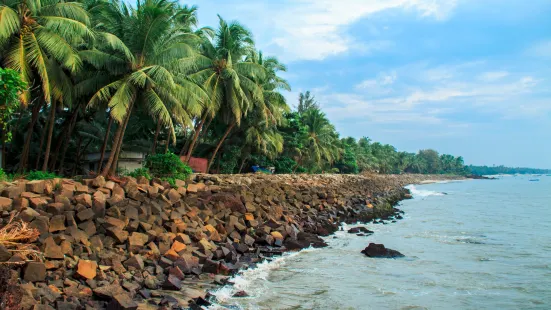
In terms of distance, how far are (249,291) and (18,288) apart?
3.87 metres

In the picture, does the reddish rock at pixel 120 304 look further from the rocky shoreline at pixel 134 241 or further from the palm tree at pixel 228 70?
the palm tree at pixel 228 70

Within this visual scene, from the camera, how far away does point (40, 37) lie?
40.4ft

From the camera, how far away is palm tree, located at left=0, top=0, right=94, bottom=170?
11773mm

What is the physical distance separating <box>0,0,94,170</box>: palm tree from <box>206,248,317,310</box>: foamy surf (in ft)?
25.5

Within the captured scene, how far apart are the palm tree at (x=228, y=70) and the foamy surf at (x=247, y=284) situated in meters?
11.1

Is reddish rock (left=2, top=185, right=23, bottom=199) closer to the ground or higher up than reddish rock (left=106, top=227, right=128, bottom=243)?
higher up

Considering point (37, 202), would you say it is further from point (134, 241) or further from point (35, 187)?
point (134, 241)

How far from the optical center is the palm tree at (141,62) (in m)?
13.9

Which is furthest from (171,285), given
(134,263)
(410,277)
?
(410,277)

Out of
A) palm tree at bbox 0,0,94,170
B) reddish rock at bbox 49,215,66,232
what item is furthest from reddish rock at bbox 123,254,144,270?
palm tree at bbox 0,0,94,170

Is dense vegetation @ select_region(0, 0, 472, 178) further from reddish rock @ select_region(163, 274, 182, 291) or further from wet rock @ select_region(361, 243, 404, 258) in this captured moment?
wet rock @ select_region(361, 243, 404, 258)

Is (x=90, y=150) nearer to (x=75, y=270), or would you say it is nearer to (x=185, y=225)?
(x=185, y=225)

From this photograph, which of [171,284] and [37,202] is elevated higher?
[37,202]

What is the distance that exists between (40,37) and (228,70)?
896cm
